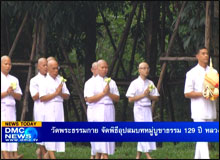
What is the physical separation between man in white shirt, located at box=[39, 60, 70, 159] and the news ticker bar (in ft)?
0.73

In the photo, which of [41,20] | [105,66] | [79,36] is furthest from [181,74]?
[105,66]

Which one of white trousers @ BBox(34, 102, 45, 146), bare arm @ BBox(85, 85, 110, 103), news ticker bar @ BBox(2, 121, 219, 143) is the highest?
bare arm @ BBox(85, 85, 110, 103)

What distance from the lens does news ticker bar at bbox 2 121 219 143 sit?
725 inches

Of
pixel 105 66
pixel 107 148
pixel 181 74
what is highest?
pixel 181 74

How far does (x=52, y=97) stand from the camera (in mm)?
18969

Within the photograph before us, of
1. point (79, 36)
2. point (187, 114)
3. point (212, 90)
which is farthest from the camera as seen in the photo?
point (187, 114)

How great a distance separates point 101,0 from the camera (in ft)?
78.9

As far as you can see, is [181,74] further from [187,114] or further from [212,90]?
[212,90]

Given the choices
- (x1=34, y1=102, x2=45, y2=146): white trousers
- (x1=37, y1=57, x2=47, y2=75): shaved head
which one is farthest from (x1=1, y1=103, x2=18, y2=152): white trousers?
(x1=37, y1=57, x2=47, y2=75): shaved head

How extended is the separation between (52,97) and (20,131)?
0.83 meters

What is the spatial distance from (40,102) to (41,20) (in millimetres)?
4747

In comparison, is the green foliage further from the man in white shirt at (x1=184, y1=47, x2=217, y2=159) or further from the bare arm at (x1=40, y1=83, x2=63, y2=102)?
the bare arm at (x1=40, y1=83, x2=63, y2=102)

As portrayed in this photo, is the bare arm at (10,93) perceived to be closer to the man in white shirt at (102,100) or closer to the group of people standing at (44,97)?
the group of people standing at (44,97)

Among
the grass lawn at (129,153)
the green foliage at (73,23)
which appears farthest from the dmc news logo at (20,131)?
the green foliage at (73,23)
